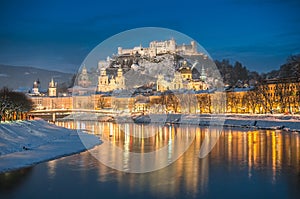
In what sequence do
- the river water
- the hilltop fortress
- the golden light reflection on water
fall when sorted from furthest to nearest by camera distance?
the hilltop fortress
the golden light reflection on water
the river water

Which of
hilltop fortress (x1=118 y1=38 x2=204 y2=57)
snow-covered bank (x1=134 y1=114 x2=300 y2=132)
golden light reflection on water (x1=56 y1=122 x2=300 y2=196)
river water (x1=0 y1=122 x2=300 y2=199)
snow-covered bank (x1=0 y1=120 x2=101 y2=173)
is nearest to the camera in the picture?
river water (x1=0 y1=122 x2=300 y2=199)

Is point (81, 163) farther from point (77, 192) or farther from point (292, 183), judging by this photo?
Answer: point (292, 183)

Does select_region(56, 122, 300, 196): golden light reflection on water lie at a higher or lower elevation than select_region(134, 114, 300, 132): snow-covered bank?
lower

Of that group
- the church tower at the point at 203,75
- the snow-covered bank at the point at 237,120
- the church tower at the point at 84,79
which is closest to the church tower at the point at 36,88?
the church tower at the point at 84,79

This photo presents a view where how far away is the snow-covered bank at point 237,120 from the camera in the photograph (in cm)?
4844

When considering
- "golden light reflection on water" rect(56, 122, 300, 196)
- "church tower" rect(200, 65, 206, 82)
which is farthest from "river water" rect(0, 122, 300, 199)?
"church tower" rect(200, 65, 206, 82)

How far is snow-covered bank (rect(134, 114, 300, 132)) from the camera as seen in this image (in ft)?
159

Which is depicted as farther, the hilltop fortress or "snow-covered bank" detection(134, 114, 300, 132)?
the hilltop fortress

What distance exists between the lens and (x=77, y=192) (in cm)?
1577

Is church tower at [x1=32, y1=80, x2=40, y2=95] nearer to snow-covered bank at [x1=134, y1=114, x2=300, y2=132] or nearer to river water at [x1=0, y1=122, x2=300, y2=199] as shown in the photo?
snow-covered bank at [x1=134, y1=114, x2=300, y2=132]

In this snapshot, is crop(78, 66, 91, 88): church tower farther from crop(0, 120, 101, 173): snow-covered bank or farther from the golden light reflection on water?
the golden light reflection on water

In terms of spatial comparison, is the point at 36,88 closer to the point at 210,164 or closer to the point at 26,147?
the point at 26,147

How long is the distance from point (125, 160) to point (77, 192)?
8.24 metres

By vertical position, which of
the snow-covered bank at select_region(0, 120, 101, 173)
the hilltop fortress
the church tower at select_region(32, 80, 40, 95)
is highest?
the hilltop fortress
